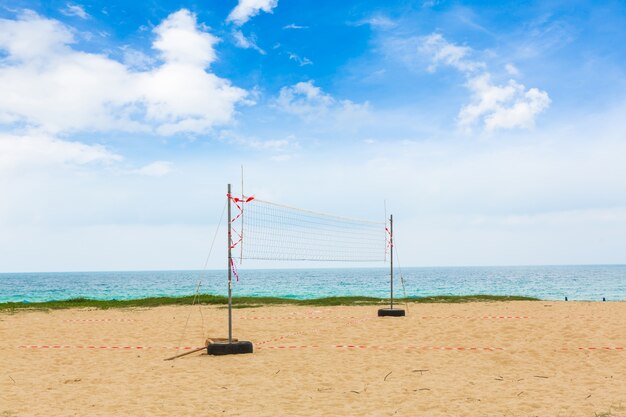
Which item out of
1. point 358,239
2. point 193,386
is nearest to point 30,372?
point 193,386

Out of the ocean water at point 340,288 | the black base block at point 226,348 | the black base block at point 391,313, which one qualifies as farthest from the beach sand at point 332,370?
the ocean water at point 340,288

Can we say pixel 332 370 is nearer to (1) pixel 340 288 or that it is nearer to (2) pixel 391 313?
(2) pixel 391 313

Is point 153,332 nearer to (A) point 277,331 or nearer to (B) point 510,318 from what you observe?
(A) point 277,331

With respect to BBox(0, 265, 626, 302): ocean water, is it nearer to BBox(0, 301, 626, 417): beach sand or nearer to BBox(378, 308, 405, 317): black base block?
BBox(378, 308, 405, 317): black base block

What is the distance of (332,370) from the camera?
8.67 m

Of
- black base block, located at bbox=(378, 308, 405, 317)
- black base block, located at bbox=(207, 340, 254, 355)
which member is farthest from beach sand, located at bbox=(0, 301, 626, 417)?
black base block, located at bbox=(378, 308, 405, 317)

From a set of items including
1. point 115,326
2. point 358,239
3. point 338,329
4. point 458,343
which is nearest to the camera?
point 458,343

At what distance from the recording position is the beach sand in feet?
21.4

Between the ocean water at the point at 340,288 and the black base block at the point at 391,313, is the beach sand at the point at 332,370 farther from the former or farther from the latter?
the ocean water at the point at 340,288

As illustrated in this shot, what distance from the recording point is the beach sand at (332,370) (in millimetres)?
6523

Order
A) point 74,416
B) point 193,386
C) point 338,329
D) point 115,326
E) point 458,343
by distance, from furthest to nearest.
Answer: point 115,326 → point 338,329 → point 458,343 → point 193,386 → point 74,416

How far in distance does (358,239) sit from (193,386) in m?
11.6

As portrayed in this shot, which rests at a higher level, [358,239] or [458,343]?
[358,239]

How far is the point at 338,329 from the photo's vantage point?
1376 centimetres
